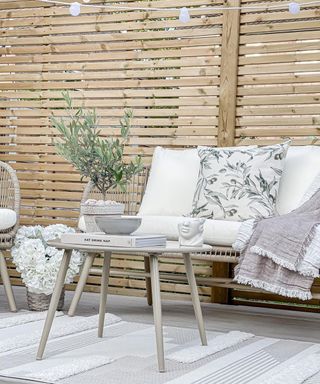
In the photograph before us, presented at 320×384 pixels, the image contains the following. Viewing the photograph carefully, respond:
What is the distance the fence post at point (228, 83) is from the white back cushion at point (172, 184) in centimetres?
27

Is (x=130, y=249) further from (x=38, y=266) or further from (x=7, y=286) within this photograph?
(x=7, y=286)

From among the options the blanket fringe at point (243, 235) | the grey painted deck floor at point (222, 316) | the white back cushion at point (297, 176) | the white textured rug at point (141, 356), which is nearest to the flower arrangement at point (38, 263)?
the grey painted deck floor at point (222, 316)

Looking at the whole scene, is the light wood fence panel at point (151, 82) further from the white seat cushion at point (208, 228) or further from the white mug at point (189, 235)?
the white mug at point (189, 235)

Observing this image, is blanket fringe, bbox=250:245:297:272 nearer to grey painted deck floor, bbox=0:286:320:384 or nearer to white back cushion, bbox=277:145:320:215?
grey painted deck floor, bbox=0:286:320:384

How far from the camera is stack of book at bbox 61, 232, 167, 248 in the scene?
7.93 feet

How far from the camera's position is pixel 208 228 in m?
3.47

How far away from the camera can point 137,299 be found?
4.39 metres

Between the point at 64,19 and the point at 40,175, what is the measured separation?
1021mm

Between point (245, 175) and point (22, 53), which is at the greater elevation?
point (22, 53)

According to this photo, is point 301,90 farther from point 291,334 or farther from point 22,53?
point 22,53

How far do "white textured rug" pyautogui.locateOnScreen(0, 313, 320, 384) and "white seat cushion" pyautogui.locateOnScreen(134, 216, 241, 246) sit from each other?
48 cm

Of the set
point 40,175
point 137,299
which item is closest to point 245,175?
point 137,299

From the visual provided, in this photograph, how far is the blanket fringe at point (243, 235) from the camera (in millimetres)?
3318

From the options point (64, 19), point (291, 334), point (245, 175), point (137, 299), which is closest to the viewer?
point (291, 334)
